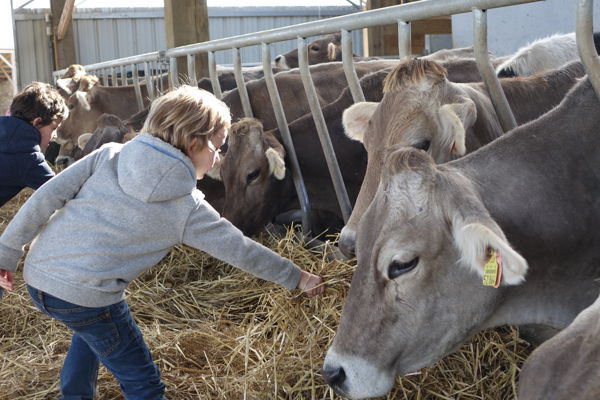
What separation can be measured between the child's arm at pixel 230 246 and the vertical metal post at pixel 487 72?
1.23m

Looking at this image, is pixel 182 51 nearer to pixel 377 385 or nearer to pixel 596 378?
pixel 377 385

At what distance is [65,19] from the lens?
1469cm

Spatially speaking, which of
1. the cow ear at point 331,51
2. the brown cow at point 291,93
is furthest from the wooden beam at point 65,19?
the brown cow at point 291,93

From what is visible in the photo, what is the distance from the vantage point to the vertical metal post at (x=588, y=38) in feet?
9.30

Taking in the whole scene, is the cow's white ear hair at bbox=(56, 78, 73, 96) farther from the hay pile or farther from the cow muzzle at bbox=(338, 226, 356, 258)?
the cow muzzle at bbox=(338, 226, 356, 258)

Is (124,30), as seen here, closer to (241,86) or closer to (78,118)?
(78,118)

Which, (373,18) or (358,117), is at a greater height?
(373,18)

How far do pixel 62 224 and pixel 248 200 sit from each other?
2.00 m

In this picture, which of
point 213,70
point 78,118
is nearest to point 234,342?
point 213,70

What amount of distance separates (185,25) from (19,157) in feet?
9.17

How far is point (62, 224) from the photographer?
318 cm

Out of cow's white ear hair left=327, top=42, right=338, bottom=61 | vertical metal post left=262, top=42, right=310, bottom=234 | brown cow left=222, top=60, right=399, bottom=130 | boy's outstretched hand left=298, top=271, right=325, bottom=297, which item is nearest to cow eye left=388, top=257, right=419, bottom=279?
boy's outstretched hand left=298, top=271, right=325, bottom=297

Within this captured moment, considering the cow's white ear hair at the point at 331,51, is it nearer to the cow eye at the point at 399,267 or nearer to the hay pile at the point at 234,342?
the hay pile at the point at 234,342

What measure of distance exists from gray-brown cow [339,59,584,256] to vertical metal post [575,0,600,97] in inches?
24.8
